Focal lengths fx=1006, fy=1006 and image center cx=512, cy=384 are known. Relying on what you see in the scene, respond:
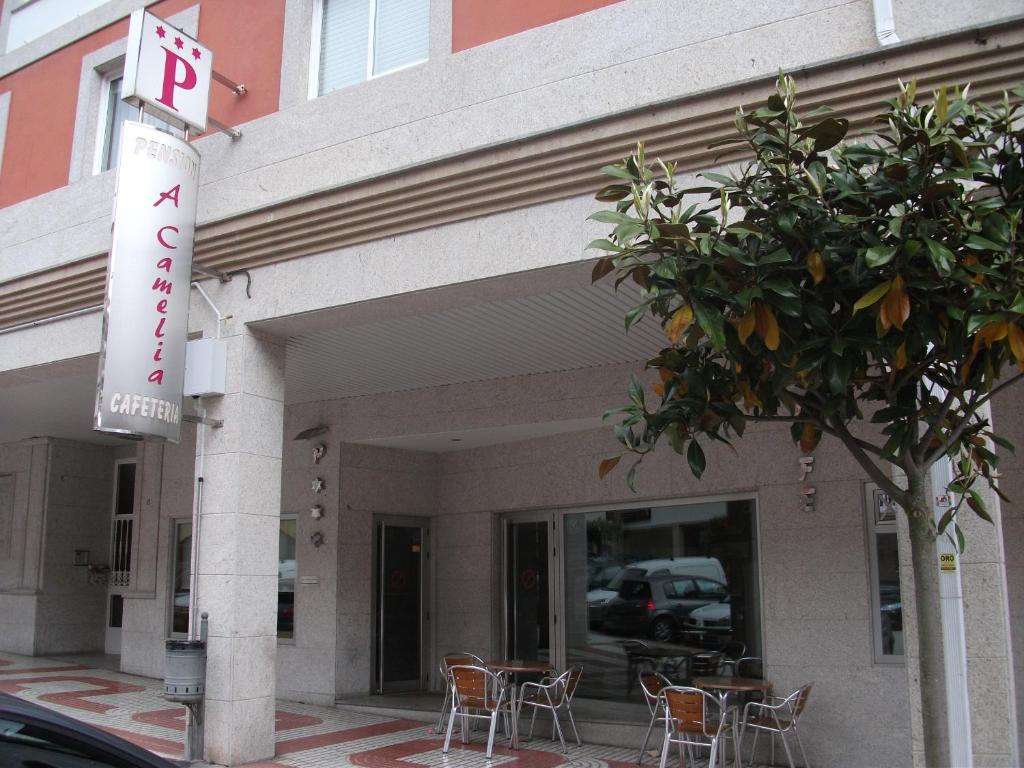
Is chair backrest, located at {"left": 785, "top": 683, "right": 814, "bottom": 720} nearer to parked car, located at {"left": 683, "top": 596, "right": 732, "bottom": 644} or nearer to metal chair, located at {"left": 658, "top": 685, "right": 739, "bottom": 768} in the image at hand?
metal chair, located at {"left": 658, "top": 685, "right": 739, "bottom": 768}

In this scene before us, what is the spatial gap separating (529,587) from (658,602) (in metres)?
1.94

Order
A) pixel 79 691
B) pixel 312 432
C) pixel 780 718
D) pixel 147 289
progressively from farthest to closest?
pixel 312 432, pixel 79 691, pixel 780 718, pixel 147 289

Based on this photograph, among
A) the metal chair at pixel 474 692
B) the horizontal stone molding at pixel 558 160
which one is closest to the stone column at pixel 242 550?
the horizontal stone molding at pixel 558 160

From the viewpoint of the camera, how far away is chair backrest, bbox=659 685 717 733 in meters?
7.96

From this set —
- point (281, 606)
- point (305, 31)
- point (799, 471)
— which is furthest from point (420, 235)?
point (281, 606)

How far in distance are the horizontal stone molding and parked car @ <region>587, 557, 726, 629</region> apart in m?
4.83

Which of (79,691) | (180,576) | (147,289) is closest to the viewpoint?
(147,289)

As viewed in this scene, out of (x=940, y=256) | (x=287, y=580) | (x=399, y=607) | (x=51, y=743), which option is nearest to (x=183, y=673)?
(x=287, y=580)

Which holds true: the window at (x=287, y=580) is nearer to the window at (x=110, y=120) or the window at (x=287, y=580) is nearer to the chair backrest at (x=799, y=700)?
the window at (x=110, y=120)

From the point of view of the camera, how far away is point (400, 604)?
13.3m

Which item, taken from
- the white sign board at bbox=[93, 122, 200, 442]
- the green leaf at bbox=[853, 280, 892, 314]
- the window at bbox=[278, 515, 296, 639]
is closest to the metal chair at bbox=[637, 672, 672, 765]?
the white sign board at bbox=[93, 122, 200, 442]

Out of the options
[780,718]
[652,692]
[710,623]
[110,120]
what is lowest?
[780,718]

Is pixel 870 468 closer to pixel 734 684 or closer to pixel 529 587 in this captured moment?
pixel 734 684

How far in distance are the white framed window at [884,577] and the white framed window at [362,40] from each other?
5879 millimetres
